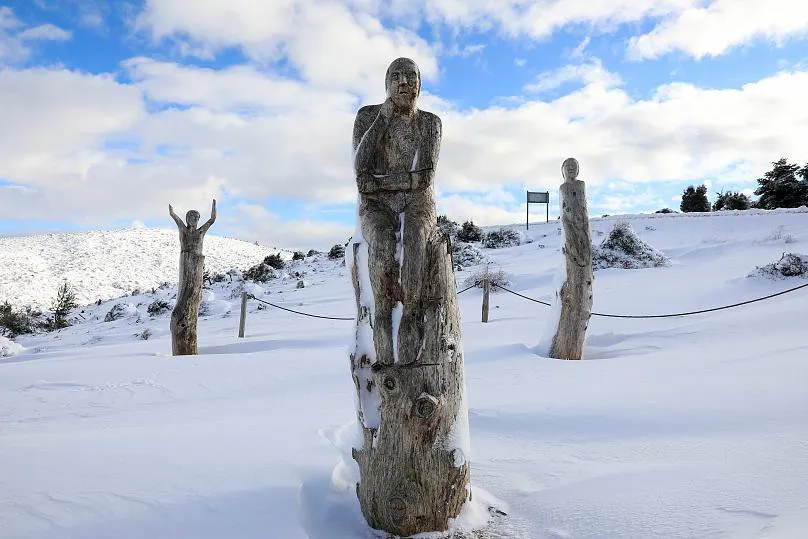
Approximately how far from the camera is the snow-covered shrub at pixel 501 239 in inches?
872

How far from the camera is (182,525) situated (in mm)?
2977

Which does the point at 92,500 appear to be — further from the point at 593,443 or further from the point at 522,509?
the point at 593,443

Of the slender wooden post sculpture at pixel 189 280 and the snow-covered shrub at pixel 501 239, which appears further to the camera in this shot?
the snow-covered shrub at pixel 501 239

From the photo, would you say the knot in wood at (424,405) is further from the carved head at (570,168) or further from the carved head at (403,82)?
the carved head at (570,168)

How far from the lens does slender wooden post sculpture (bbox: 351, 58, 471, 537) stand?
3064 mm

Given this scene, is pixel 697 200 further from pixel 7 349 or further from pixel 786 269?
pixel 7 349

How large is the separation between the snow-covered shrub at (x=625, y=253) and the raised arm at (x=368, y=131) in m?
13.8

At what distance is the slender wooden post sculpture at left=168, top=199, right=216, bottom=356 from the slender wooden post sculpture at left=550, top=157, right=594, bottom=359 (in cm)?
592

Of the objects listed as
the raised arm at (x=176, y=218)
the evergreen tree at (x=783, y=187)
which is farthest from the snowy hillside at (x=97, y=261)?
the evergreen tree at (x=783, y=187)

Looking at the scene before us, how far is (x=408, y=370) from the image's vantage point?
3061 millimetres

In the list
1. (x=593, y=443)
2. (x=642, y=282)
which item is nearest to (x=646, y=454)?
(x=593, y=443)

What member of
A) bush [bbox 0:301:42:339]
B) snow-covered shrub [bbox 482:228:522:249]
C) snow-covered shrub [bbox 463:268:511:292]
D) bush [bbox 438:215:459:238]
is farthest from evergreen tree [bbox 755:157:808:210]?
bush [bbox 0:301:42:339]

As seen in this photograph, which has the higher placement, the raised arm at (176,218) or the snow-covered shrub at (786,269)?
the raised arm at (176,218)

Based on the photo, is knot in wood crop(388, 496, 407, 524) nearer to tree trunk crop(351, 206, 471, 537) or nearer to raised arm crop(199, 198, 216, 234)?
tree trunk crop(351, 206, 471, 537)
